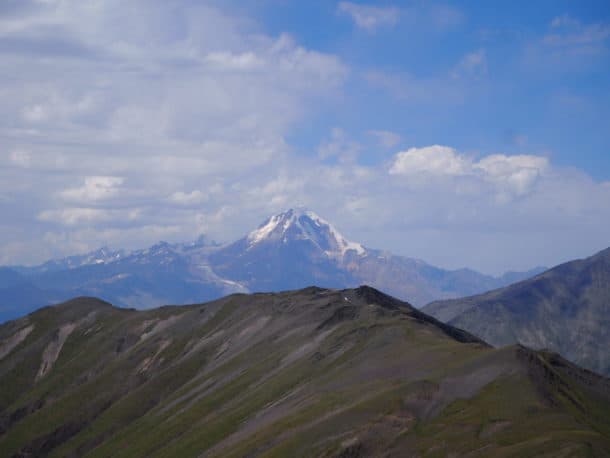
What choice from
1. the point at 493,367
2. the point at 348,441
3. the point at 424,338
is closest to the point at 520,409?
the point at 493,367

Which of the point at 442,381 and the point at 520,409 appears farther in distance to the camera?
the point at 442,381

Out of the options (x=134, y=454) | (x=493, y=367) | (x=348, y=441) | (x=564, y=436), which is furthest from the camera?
(x=134, y=454)

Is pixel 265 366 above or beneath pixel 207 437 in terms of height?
above

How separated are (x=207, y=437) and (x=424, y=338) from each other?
2152 inches

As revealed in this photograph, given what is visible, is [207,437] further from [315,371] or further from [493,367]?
[493,367]

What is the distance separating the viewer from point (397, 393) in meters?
Answer: 122

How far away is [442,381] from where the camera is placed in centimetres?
12206

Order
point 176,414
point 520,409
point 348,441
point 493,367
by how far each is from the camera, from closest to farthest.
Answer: point 520,409 < point 348,441 < point 493,367 < point 176,414

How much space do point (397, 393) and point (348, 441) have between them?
1354 cm

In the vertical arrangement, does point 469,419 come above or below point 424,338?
below

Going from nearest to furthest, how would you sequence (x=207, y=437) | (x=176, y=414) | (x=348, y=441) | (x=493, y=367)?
(x=348, y=441), (x=493, y=367), (x=207, y=437), (x=176, y=414)

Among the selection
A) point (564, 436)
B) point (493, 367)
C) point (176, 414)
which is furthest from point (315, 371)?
point (564, 436)

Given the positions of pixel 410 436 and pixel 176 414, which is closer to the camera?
pixel 410 436

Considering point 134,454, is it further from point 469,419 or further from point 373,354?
point 469,419
